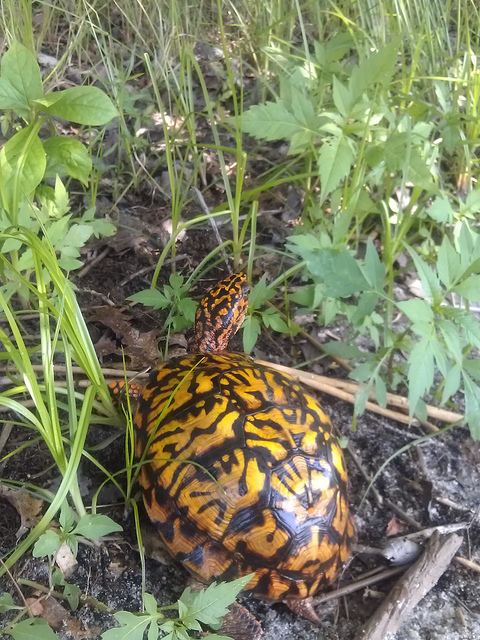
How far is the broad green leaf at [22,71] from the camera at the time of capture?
1.05m

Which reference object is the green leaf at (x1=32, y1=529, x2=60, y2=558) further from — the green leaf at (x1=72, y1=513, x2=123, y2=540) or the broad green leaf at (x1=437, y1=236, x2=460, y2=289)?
the broad green leaf at (x1=437, y1=236, x2=460, y2=289)

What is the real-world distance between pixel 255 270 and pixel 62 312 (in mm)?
1024

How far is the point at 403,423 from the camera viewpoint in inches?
63.7

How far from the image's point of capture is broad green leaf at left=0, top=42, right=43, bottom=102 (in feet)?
3.46

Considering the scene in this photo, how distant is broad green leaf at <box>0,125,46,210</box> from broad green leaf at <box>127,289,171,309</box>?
0.49 metres

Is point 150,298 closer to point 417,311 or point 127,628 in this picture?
point 417,311

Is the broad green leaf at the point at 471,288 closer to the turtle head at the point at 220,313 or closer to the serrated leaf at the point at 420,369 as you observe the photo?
the serrated leaf at the point at 420,369

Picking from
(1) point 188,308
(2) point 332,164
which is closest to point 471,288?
(2) point 332,164

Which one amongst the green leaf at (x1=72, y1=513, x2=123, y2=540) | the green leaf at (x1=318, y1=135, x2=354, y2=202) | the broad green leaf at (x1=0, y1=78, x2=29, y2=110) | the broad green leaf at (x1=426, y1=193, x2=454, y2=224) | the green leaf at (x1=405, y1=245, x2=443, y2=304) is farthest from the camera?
the broad green leaf at (x1=426, y1=193, x2=454, y2=224)

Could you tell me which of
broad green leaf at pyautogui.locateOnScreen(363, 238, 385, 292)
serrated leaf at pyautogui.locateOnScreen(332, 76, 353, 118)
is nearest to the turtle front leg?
broad green leaf at pyautogui.locateOnScreen(363, 238, 385, 292)

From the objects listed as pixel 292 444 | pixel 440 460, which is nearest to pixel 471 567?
pixel 440 460

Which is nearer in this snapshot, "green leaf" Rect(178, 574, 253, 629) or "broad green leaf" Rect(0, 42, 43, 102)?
"green leaf" Rect(178, 574, 253, 629)

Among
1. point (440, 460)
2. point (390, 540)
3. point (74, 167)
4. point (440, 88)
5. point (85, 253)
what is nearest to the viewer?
point (74, 167)

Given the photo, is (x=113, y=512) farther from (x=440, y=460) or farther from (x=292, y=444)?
(x=440, y=460)
